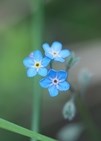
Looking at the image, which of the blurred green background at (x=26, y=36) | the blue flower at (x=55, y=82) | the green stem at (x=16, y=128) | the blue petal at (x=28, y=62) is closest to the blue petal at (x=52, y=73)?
the blue flower at (x=55, y=82)

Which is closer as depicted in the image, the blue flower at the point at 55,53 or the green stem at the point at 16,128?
the green stem at the point at 16,128

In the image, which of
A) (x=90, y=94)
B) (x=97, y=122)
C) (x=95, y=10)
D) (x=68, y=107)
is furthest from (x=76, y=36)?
(x=68, y=107)

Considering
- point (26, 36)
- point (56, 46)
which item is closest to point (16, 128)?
point (56, 46)

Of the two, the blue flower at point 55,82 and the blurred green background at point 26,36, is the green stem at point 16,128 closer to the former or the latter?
the blue flower at point 55,82

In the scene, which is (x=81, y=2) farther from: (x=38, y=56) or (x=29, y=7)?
(x=38, y=56)

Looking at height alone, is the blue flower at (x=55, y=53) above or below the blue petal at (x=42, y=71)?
above

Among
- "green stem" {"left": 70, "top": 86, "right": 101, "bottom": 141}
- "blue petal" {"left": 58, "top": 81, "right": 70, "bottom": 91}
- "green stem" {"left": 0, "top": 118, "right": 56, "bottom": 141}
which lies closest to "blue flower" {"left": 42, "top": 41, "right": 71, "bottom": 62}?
"blue petal" {"left": 58, "top": 81, "right": 70, "bottom": 91}

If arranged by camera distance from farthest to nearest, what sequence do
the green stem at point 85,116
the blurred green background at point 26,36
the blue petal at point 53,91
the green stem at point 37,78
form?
the blurred green background at point 26,36, the green stem at point 85,116, the green stem at point 37,78, the blue petal at point 53,91
